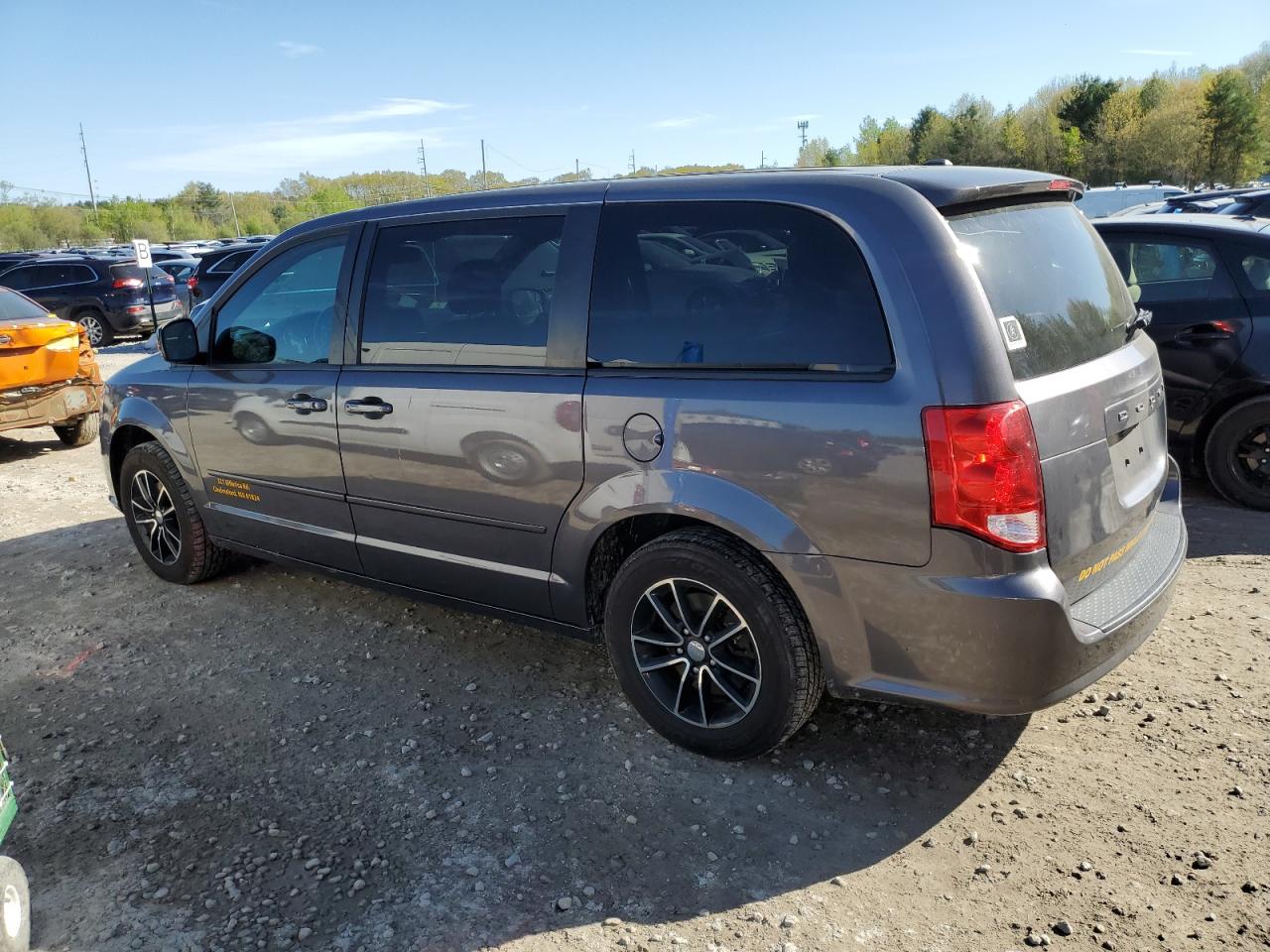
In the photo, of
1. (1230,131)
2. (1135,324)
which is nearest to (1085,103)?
(1230,131)

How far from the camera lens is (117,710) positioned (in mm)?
3895

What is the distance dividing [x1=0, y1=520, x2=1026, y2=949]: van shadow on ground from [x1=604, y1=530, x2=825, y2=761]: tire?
0.56 feet

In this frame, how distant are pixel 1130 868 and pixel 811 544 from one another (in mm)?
1233

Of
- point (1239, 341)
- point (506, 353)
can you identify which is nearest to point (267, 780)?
point (506, 353)

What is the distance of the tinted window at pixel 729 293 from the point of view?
9.15 ft

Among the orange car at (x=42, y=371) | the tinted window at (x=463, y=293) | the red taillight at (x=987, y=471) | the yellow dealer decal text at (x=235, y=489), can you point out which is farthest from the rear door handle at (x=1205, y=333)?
the orange car at (x=42, y=371)

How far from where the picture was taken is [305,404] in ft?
13.5

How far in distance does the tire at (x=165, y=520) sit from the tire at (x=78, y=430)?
4416 mm

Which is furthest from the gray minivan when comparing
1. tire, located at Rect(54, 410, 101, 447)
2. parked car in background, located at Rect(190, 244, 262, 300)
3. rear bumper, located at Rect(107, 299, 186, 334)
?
rear bumper, located at Rect(107, 299, 186, 334)

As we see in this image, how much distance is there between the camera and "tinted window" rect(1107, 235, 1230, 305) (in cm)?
569

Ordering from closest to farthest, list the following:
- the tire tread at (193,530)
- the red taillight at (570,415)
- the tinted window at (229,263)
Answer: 1. the red taillight at (570,415)
2. the tire tread at (193,530)
3. the tinted window at (229,263)

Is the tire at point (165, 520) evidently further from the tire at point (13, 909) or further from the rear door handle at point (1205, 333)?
the rear door handle at point (1205, 333)

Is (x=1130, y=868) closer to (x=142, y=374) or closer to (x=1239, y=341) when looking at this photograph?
(x=1239, y=341)

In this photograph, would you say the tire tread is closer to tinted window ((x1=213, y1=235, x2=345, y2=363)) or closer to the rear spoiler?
tinted window ((x1=213, y1=235, x2=345, y2=363))
